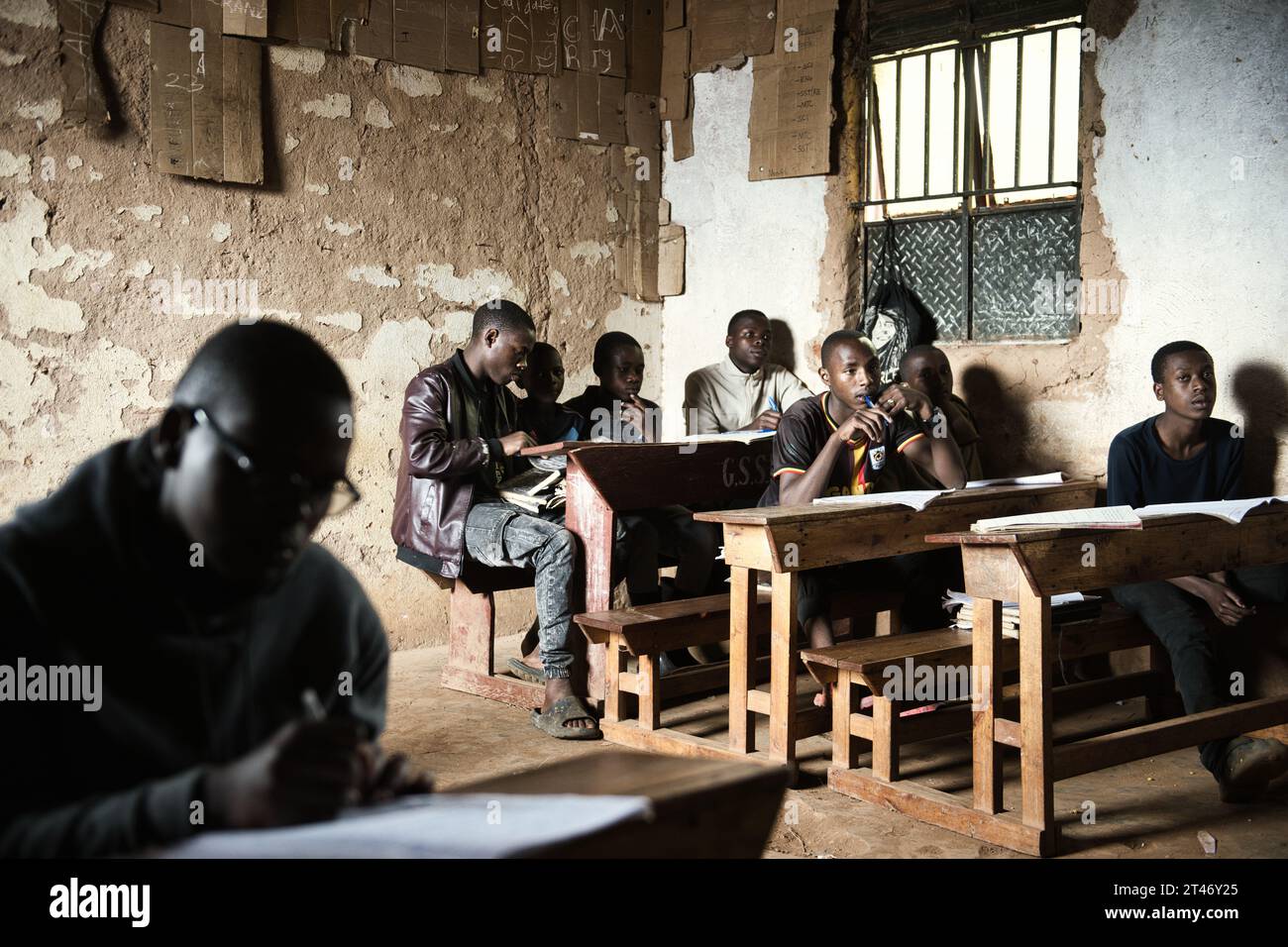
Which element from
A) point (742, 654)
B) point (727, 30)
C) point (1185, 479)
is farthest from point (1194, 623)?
point (727, 30)

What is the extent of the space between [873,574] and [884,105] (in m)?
2.65

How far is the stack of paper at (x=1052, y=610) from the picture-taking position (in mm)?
3930

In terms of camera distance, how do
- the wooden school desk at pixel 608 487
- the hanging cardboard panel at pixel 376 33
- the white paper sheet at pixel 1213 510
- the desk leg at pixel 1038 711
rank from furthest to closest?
1. the hanging cardboard panel at pixel 376 33
2. the wooden school desk at pixel 608 487
3. the white paper sheet at pixel 1213 510
4. the desk leg at pixel 1038 711

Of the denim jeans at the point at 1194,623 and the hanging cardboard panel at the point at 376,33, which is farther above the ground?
the hanging cardboard panel at the point at 376,33

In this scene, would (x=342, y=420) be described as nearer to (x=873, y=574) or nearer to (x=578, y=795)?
(x=578, y=795)

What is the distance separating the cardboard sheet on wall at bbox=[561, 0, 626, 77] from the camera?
6469mm

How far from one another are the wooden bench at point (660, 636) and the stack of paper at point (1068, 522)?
1.28 metres

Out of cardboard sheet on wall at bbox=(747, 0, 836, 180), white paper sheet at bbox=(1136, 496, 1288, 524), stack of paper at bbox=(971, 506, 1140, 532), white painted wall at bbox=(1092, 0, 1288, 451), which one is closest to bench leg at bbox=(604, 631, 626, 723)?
stack of paper at bbox=(971, 506, 1140, 532)

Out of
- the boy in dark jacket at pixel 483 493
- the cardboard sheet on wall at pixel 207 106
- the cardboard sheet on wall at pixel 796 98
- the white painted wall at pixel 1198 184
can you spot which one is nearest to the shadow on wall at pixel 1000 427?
the white painted wall at pixel 1198 184

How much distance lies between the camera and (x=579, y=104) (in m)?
6.56

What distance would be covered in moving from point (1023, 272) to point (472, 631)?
305cm

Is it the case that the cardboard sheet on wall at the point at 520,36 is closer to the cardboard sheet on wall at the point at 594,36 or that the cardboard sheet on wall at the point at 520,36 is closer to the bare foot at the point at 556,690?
the cardboard sheet on wall at the point at 594,36

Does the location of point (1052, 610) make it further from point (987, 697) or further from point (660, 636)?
point (660, 636)

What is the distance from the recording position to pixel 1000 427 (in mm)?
5617
